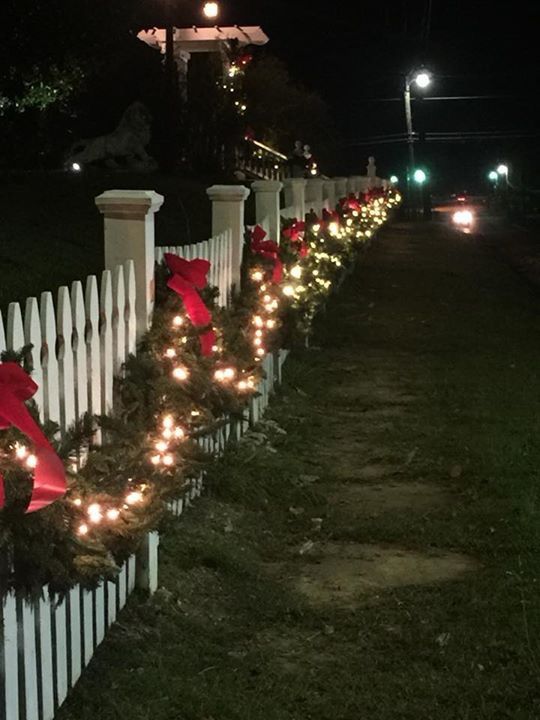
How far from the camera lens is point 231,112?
2427 cm

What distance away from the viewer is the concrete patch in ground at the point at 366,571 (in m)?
5.30

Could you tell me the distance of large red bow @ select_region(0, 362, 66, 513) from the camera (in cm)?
325

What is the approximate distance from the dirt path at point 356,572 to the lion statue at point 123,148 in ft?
40.8

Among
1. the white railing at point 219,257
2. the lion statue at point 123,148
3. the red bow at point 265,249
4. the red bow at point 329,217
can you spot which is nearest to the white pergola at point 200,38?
the lion statue at point 123,148

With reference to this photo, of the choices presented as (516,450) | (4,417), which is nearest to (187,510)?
(516,450)

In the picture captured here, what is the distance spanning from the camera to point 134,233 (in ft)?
16.9

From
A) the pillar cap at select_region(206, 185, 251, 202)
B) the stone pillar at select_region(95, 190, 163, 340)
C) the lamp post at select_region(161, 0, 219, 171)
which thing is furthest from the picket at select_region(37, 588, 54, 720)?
the lamp post at select_region(161, 0, 219, 171)

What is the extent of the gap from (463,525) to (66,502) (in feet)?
10.1

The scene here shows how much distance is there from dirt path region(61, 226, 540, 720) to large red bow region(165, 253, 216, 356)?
3.61 ft

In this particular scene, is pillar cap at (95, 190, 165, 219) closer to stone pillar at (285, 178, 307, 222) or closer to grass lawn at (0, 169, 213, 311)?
grass lawn at (0, 169, 213, 311)

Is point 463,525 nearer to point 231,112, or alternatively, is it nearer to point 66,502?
Answer: point 66,502

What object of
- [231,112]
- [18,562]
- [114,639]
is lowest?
[114,639]

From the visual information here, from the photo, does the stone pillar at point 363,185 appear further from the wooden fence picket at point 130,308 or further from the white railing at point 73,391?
the wooden fence picket at point 130,308

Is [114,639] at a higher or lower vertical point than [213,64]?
lower
